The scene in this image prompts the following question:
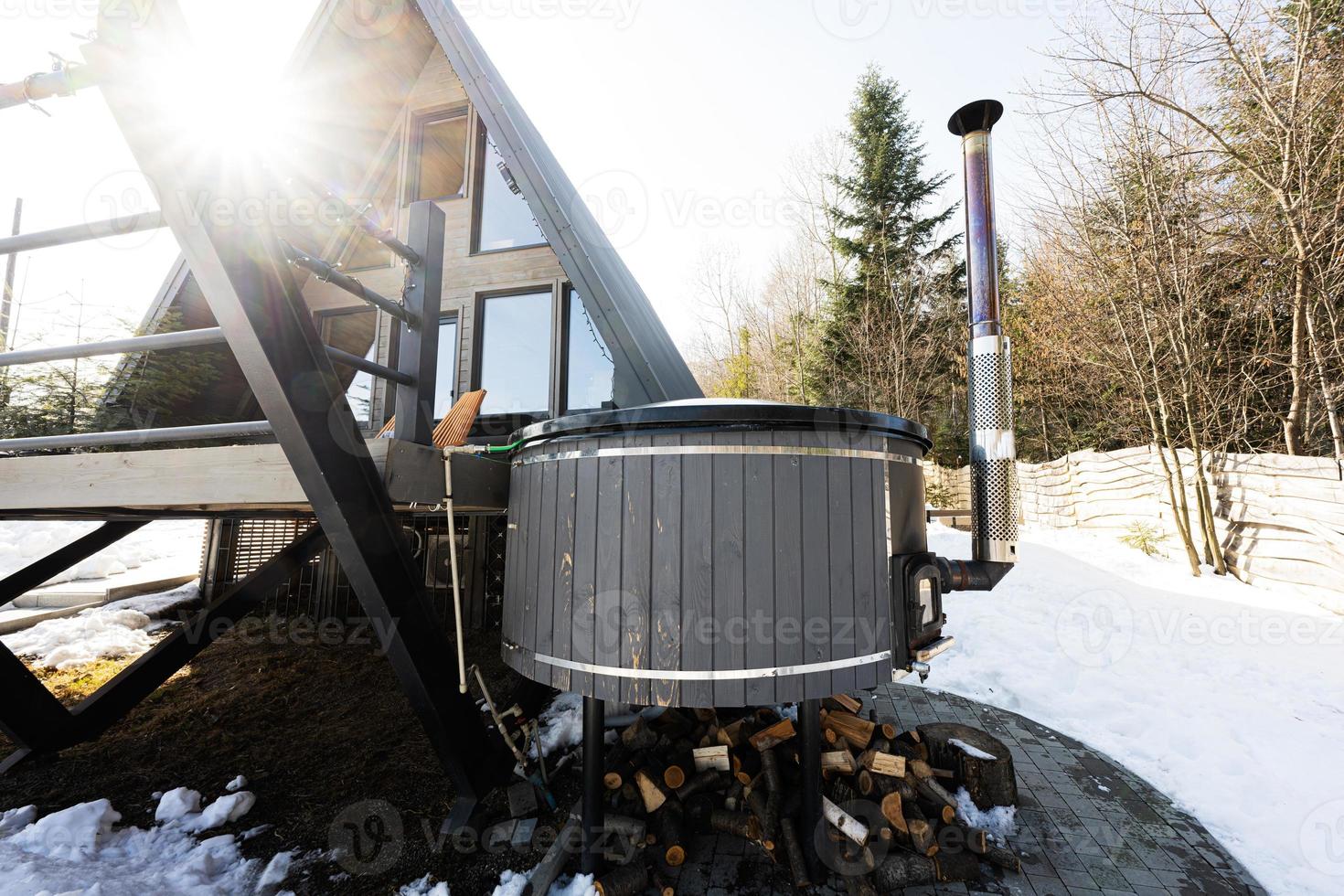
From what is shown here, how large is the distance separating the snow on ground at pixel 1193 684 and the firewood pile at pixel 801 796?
1119 mm

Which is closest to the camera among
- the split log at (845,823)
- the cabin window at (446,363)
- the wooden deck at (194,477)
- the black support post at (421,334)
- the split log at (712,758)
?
the wooden deck at (194,477)

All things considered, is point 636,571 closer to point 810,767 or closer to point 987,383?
point 810,767

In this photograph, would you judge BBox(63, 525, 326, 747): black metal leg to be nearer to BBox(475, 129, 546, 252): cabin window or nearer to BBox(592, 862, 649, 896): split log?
BBox(592, 862, 649, 896): split log

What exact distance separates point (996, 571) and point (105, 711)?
5.08 meters

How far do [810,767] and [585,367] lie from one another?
428 cm

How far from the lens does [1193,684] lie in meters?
4.07

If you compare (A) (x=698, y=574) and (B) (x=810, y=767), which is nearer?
A: (A) (x=698, y=574)

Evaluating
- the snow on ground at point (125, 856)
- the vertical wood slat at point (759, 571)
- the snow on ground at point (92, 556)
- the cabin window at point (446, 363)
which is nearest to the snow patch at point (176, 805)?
the snow on ground at point (125, 856)

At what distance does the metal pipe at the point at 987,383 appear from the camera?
9.54 feet

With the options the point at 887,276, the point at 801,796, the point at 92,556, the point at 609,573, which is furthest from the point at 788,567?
the point at 887,276

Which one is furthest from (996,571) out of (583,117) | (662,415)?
(583,117)

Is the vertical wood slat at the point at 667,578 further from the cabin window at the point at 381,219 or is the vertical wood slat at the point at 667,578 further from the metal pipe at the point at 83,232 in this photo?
the cabin window at the point at 381,219

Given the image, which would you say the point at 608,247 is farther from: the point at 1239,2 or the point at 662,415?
the point at 1239,2

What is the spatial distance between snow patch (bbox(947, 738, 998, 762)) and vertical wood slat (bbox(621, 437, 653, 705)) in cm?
179
